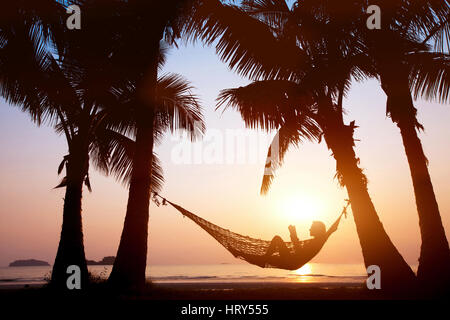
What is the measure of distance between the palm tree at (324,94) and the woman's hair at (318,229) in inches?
23.3

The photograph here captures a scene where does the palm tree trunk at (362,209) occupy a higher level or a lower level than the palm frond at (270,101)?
lower

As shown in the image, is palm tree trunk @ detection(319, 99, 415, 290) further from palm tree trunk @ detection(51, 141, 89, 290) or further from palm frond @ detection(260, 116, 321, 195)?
palm tree trunk @ detection(51, 141, 89, 290)

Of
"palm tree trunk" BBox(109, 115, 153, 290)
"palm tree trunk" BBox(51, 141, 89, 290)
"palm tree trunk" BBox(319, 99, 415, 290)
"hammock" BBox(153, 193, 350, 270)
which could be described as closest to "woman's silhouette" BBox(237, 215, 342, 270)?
"hammock" BBox(153, 193, 350, 270)

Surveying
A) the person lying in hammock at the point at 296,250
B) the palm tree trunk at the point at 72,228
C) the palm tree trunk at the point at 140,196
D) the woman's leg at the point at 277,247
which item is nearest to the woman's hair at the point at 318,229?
the person lying in hammock at the point at 296,250

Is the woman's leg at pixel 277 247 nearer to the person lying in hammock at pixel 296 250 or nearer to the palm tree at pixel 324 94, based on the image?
the person lying in hammock at pixel 296 250

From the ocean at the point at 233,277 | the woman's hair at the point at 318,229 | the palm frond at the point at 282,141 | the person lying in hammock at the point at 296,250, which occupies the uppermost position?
the palm frond at the point at 282,141

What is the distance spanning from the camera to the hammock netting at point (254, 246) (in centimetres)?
667

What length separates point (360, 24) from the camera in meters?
6.25

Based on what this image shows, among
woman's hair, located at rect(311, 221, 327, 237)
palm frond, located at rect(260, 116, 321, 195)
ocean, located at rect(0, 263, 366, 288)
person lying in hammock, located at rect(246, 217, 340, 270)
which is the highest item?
palm frond, located at rect(260, 116, 321, 195)

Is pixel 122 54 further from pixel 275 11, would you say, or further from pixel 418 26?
pixel 418 26

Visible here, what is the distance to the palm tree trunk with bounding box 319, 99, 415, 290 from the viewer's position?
5.73m

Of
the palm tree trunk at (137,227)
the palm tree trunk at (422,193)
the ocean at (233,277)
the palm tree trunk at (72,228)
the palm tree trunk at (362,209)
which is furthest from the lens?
the ocean at (233,277)

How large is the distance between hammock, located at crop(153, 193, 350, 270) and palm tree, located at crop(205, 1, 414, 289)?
522mm
